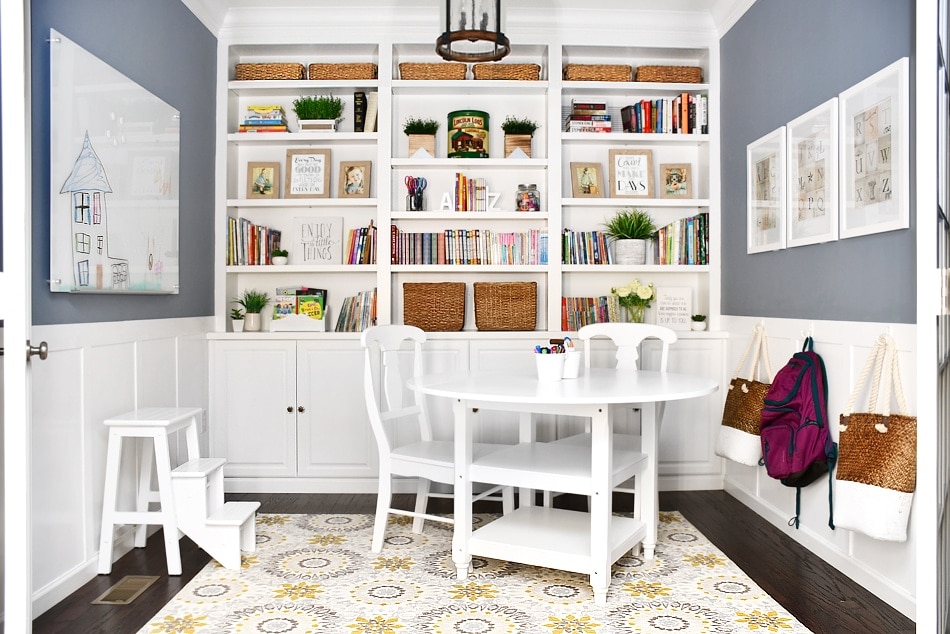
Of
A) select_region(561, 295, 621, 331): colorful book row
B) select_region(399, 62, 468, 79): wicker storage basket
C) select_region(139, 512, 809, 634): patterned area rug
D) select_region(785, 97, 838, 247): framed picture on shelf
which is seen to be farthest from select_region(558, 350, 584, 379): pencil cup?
select_region(399, 62, 468, 79): wicker storage basket

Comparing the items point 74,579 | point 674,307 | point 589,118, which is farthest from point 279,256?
point 674,307

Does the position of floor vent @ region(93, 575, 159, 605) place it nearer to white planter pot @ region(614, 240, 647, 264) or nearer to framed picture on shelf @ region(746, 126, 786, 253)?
white planter pot @ region(614, 240, 647, 264)

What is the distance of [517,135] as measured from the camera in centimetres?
427

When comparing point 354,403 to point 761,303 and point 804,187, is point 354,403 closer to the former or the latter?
point 761,303

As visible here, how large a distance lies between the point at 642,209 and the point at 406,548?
236 centimetres

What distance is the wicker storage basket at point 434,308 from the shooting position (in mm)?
4145

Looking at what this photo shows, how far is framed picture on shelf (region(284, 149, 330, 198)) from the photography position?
431 cm

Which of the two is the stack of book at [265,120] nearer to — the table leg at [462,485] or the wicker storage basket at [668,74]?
the wicker storage basket at [668,74]

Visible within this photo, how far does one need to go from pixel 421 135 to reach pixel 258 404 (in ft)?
5.53

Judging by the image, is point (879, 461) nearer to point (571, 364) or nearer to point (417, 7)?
point (571, 364)

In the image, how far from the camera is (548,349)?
9.37ft

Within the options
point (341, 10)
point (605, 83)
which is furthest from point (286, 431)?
point (605, 83)

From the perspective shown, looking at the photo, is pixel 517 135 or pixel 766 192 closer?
pixel 766 192

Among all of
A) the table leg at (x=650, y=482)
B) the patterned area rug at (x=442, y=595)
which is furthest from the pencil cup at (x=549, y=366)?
the patterned area rug at (x=442, y=595)
